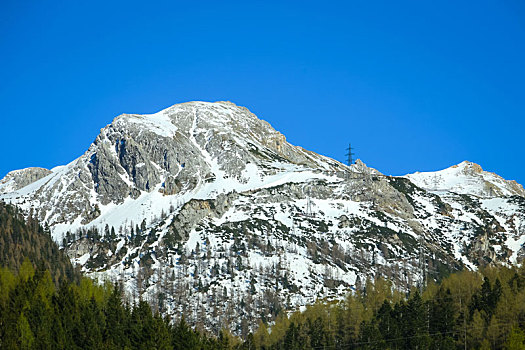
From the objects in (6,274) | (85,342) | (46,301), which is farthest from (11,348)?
(6,274)

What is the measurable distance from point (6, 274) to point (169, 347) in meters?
56.0

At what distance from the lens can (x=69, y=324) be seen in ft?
514

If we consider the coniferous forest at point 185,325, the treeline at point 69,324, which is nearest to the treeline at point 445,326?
the coniferous forest at point 185,325

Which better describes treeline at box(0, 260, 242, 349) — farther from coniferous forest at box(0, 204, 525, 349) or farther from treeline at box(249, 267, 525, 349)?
treeline at box(249, 267, 525, 349)

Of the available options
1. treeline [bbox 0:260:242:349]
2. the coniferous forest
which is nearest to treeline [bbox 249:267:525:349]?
the coniferous forest

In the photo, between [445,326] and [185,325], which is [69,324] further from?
[445,326]

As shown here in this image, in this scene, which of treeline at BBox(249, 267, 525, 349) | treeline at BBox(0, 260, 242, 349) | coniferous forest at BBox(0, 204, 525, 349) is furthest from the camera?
treeline at BBox(249, 267, 525, 349)

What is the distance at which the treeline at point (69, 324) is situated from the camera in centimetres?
14600

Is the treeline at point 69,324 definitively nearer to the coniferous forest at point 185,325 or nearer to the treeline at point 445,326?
the coniferous forest at point 185,325

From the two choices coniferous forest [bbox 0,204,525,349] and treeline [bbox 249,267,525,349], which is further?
treeline [bbox 249,267,525,349]

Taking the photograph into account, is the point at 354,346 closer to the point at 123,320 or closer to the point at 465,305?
the point at 465,305

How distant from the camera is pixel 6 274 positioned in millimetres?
187750

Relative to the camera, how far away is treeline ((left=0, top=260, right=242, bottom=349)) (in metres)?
146

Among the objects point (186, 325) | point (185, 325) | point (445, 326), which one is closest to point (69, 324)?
point (185, 325)
